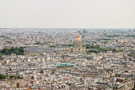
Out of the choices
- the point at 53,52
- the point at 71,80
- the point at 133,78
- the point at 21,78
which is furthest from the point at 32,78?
the point at 53,52

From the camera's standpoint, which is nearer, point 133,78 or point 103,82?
point 103,82

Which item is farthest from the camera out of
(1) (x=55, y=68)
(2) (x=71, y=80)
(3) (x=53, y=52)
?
(3) (x=53, y=52)

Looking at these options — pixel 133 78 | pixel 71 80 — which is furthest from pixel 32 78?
pixel 133 78

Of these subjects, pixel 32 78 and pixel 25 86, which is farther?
pixel 32 78

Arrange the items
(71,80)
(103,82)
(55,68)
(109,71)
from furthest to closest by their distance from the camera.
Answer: (55,68)
(109,71)
(71,80)
(103,82)

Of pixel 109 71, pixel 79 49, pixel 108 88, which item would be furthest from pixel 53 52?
pixel 108 88

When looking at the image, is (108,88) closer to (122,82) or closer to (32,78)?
(122,82)

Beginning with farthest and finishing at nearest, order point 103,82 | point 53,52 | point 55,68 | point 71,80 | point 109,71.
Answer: point 53,52
point 55,68
point 109,71
point 71,80
point 103,82

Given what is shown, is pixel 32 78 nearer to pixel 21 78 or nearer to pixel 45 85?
pixel 21 78

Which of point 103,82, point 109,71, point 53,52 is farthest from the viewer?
point 53,52
